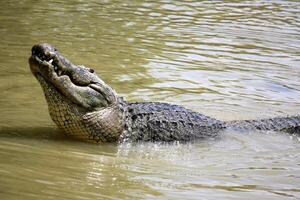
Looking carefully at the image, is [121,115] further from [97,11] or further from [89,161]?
[97,11]

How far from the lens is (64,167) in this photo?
5.21 meters

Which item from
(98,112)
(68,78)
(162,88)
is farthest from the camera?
(162,88)

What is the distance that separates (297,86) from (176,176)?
4.29 meters

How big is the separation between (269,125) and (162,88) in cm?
200

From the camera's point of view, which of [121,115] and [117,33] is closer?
[121,115]

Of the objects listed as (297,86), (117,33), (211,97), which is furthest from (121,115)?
(117,33)

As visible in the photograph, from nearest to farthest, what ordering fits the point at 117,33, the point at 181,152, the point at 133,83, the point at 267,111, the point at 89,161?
the point at 89,161 < the point at 181,152 < the point at 267,111 < the point at 133,83 < the point at 117,33

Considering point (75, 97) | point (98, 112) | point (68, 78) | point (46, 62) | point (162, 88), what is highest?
point (46, 62)

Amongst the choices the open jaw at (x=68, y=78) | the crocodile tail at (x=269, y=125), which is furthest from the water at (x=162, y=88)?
the open jaw at (x=68, y=78)

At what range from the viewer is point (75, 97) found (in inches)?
240

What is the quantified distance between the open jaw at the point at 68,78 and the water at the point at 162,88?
44 cm

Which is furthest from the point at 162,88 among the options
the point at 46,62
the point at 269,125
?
the point at 46,62

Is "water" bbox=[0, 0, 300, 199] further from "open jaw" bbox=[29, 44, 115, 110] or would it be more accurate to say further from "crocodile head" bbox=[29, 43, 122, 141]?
"open jaw" bbox=[29, 44, 115, 110]

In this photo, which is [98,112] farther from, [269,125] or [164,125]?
[269,125]
